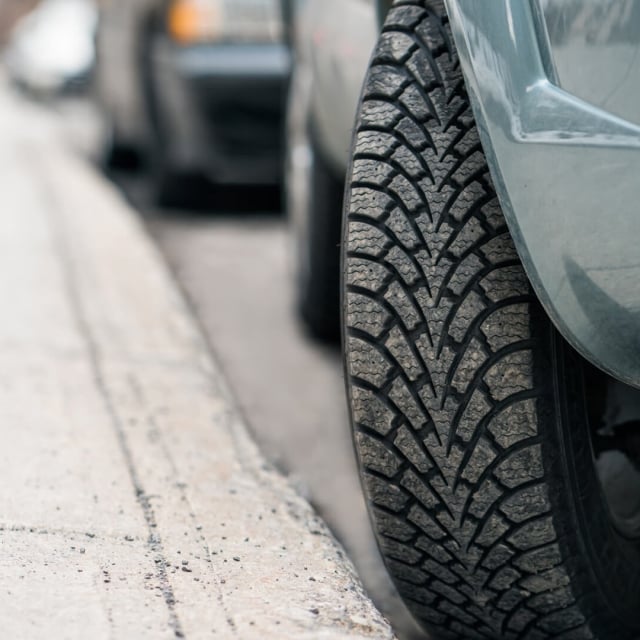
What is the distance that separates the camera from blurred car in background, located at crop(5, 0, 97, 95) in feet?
36.7

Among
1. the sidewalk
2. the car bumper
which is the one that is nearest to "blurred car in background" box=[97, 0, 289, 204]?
the car bumper

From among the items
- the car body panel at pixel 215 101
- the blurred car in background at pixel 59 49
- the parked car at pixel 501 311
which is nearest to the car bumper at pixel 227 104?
the car body panel at pixel 215 101

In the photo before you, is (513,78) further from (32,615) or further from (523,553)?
(32,615)

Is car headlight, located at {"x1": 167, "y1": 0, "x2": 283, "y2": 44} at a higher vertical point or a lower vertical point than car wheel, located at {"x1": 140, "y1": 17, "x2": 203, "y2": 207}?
higher

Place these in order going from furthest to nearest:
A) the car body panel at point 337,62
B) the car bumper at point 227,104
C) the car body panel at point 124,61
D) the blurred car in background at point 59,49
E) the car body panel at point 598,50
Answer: the blurred car in background at point 59,49 < the car body panel at point 124,61 < the car bumper at point 227,104 < the car body panel at point 337,62 < the car body panel at point 598,50

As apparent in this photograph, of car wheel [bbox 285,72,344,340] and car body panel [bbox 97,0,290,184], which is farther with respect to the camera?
car body panel [bbox 97,0,290,184]

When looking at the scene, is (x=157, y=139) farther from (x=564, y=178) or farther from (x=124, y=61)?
(x=564, y=178)

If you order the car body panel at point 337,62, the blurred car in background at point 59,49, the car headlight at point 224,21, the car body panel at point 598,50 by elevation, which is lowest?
the blurred car in background at point 59,49

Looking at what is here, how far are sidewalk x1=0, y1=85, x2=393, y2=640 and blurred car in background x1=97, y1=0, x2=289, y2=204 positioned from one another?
4.34ft

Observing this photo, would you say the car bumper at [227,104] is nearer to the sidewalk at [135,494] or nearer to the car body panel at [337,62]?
the sidewalk at [135,494]

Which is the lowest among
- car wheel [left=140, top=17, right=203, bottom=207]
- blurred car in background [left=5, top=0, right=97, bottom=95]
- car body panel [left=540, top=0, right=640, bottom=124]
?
blurred car in background [left=5, top=0, right=97, bottom=95]

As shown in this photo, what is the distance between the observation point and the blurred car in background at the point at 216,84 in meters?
4.95

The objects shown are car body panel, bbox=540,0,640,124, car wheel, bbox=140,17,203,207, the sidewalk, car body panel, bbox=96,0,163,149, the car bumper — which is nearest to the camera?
car body panel, bbox=540,0,640,124

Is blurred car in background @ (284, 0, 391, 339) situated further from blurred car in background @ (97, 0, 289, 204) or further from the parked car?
blurred car in background @ (97, 0, 289, 204)
